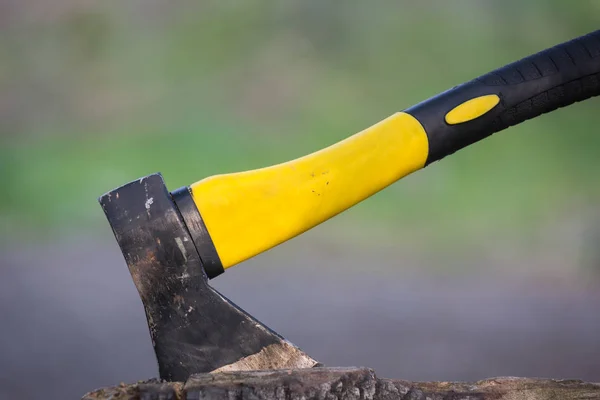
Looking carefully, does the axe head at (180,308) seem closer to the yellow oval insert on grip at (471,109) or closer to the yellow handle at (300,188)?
the yellow handle at (300,188)

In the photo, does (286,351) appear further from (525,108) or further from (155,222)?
(525,108)

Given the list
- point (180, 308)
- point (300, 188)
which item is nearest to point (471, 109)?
point (300, 188)

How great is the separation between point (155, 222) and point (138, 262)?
7 cm

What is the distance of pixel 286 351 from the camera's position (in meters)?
1.09

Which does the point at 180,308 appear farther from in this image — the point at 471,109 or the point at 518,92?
the point at 518,92

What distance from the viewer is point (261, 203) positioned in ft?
3.83

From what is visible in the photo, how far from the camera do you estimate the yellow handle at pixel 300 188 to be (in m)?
1.14

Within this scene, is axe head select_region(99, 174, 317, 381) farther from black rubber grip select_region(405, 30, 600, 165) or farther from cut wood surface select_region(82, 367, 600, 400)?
black rubber grip select_region(405, 30, 600, 165)

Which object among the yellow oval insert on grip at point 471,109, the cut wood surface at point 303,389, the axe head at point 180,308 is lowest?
the cut wood surface at point 303,389

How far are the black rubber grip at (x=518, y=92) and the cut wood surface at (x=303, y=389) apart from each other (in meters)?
0.53

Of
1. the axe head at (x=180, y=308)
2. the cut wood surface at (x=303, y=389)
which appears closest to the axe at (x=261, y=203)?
the axe head at (x=180, y=308)

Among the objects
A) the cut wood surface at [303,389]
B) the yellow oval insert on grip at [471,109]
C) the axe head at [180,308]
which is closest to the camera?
the cut wood surface at [303,389]

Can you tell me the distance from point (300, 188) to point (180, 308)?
0.31 m

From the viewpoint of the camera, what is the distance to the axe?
3.53 feet
